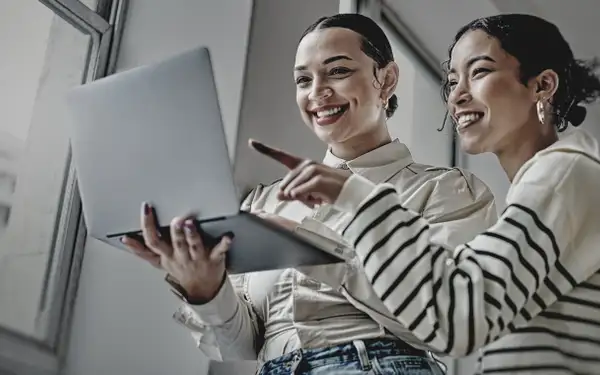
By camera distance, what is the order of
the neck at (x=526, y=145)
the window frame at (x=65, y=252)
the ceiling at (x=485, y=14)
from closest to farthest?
1. the neck at (x=526, y=145)
2. the window frame at (x=65, y=252)
3. the ceiling at (x=485, y=14)

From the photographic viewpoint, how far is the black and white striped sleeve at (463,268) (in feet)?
2.86

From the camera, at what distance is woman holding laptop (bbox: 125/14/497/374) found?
3.46 ft

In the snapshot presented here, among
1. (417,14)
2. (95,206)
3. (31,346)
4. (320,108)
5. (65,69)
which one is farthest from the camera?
(417,14)

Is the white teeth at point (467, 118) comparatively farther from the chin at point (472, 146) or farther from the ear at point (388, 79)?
the ear at point (388, 79)

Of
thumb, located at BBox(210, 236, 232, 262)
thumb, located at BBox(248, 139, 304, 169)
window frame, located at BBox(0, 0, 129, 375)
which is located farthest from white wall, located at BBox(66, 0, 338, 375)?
thumb, located at BBox(248, 139, 304, 169)

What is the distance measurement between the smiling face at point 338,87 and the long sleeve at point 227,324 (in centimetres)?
25

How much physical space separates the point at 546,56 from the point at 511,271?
366 millimetres

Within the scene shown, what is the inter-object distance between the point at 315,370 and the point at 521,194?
1.10ft

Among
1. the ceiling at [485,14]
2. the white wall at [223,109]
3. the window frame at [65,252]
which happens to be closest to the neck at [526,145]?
the white wall at [223,109]

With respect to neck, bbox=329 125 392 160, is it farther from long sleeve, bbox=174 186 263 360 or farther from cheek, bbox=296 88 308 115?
long sleeve, bbox=174 186 263 360

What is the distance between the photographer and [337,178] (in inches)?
37.0

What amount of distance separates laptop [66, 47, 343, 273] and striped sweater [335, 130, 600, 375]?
0.10 meters

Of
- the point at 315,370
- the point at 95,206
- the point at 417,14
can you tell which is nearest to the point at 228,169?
the point at 95,206

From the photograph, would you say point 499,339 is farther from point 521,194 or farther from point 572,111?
point 572,111
